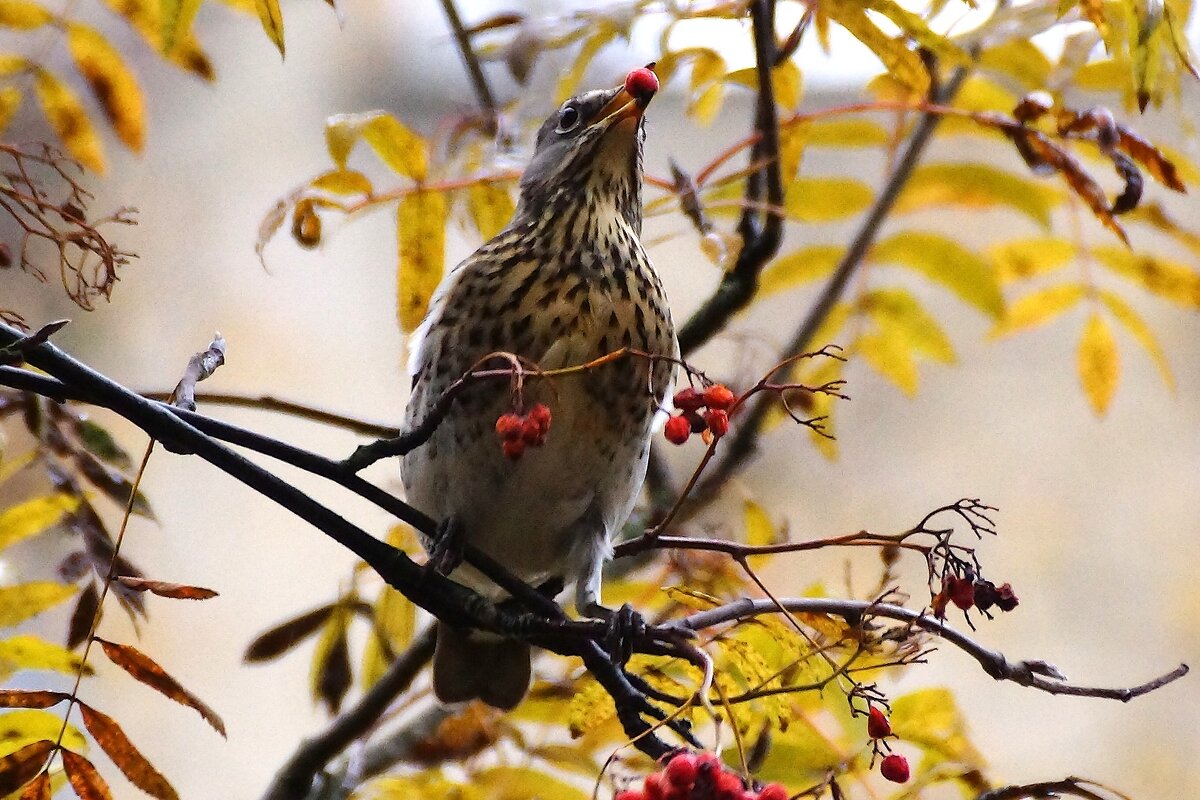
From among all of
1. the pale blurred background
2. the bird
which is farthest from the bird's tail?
the pale blurred background

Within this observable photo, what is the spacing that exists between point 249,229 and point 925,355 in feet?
9.78

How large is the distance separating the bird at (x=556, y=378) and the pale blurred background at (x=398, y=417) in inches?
87.7

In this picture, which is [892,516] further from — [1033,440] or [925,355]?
[925,355]

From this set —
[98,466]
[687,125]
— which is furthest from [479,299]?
[687,125]

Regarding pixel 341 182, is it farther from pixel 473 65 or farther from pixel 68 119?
pixel 473 65

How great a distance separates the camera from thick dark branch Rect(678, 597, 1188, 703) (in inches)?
30.2

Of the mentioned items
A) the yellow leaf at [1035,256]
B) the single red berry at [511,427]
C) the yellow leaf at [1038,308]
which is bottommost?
the single red berry at [511,427]

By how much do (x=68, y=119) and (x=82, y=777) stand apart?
0.61 meters

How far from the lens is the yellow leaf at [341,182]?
105cm

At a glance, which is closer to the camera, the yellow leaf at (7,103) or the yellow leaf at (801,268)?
the yellow leaf at (7,103)

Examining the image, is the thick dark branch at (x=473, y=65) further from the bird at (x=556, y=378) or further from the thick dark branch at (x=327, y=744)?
the thick dark branch at (x=327, y=744)

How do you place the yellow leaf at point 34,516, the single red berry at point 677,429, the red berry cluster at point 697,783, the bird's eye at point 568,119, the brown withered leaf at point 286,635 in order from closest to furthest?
the red berry cluster at point 697,783, the single red berry at point 677,429, the yellow leaf at point 34,516, the brown withered leaf at point 286,635, the bird's eye at point 568,119

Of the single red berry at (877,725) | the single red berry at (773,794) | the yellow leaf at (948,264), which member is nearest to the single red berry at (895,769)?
the single red berry at (877,725)

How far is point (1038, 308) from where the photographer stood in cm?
149
